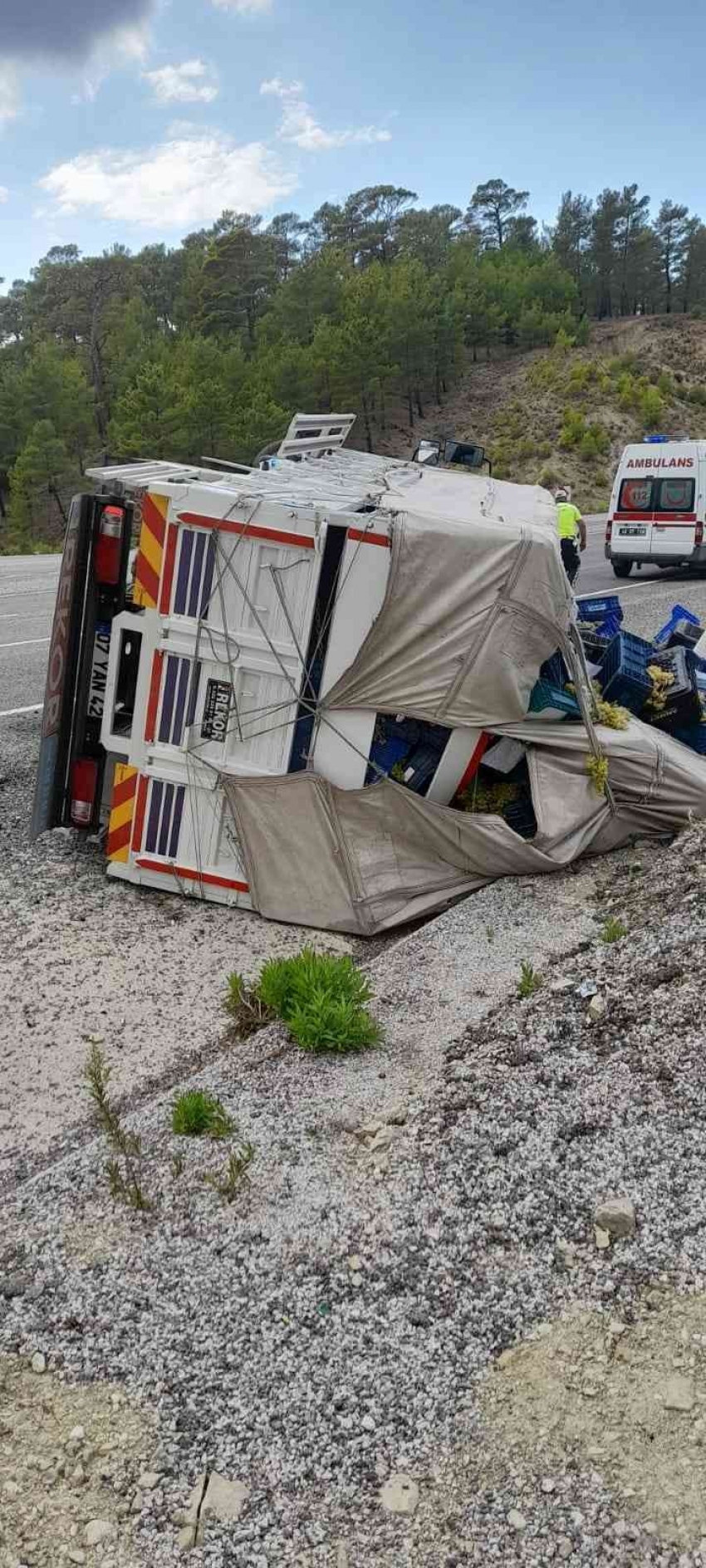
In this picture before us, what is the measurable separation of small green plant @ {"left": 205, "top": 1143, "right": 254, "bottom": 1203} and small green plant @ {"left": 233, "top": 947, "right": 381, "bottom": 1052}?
738 mm

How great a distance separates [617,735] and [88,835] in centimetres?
327

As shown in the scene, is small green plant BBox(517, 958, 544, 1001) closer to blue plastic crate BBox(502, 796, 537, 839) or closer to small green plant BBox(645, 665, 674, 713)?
blue plastic crate BBox(502, 796, 537, 839)

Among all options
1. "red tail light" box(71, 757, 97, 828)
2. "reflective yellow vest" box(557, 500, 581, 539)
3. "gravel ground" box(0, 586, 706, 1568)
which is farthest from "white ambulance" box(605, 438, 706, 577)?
"gravel ground" box(0, 586, 706, 1568)

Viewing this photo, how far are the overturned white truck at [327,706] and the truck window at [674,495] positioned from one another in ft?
38.7

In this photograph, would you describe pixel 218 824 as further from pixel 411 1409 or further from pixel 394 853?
pixel 411 1409

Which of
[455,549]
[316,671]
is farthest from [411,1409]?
[455,549]

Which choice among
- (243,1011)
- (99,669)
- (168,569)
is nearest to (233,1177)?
(243,1011)

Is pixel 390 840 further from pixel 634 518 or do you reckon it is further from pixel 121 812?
pixel 634 518

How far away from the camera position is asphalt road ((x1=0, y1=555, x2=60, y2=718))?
1034 centimetres

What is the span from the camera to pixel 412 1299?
314cm

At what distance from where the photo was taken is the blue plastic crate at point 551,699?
6035mm

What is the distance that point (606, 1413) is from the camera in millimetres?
2684

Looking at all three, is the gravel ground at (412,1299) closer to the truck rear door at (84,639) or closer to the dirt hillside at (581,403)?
the truck rear door at (84,639)

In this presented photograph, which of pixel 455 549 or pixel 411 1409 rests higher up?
pixel 455 549
